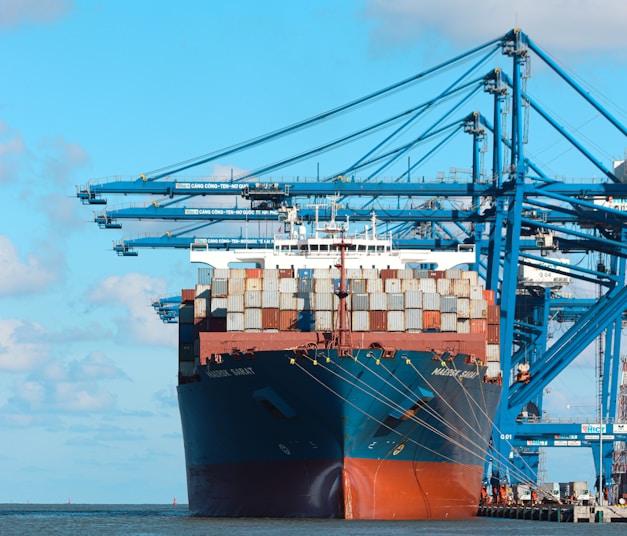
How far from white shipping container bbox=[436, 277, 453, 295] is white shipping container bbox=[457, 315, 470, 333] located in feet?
3.70

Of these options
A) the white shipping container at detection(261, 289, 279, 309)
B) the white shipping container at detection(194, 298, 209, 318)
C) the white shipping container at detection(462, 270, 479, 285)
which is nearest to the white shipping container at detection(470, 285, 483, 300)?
the white shipping container at detection(462, 270, 479, 285)

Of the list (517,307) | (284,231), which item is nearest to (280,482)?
(284,231)

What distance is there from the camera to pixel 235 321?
52.8 meters

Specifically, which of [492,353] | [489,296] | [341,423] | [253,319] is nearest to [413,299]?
[253,319]

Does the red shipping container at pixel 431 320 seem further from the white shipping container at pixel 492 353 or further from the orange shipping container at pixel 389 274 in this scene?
the white shipping container at pixel 492 353

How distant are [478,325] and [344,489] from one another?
9.87 metres

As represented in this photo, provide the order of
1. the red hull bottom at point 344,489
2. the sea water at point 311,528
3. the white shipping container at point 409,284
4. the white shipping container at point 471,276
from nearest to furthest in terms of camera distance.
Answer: the sea water at point 311,528
the red hull bottom at point 344,489
the white shipping container at point 409,284
the white shipping container at point 471,276

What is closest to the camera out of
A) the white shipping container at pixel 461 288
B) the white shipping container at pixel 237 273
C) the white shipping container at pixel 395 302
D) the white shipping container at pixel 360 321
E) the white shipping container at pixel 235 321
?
the white shipping container at pixel 360 321

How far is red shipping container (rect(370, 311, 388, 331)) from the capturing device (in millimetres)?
52375

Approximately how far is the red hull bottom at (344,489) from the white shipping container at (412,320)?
5.13m

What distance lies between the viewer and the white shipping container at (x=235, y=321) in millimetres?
52750

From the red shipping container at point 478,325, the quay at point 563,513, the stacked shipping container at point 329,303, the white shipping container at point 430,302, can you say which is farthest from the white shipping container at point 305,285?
the quay at point 563,513

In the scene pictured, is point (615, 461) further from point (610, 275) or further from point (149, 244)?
point (149, 244)

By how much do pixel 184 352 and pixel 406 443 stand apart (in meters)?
12.0
